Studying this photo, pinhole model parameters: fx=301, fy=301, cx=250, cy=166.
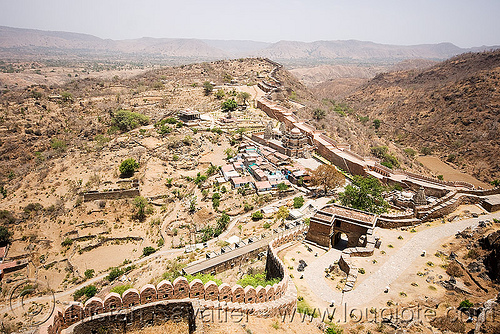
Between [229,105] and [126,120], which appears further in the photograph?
[229,105]

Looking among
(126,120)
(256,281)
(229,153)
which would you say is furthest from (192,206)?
(126,120)

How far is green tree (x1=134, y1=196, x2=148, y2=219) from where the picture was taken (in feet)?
110

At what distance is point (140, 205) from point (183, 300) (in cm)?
2360

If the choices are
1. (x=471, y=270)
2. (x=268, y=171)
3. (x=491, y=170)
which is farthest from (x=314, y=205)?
(x=491, y=170)

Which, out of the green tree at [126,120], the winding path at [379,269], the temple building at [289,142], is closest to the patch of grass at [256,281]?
the winding path at [379,269]

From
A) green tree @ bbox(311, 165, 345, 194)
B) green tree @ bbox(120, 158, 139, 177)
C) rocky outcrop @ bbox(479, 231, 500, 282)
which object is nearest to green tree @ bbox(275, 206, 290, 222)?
green tree @ bbox(311, 165, 345, 194)

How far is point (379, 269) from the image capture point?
17.3m

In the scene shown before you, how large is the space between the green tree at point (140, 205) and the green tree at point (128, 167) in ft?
22.3

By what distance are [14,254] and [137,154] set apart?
65.6ft

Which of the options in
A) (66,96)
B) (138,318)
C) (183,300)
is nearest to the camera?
(138,318)

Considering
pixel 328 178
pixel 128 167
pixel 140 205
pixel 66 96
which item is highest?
pixel 66 96

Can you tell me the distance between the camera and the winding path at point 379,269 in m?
15.5

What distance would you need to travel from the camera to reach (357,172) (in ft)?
132

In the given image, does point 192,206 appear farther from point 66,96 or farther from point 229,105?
point 66,96
